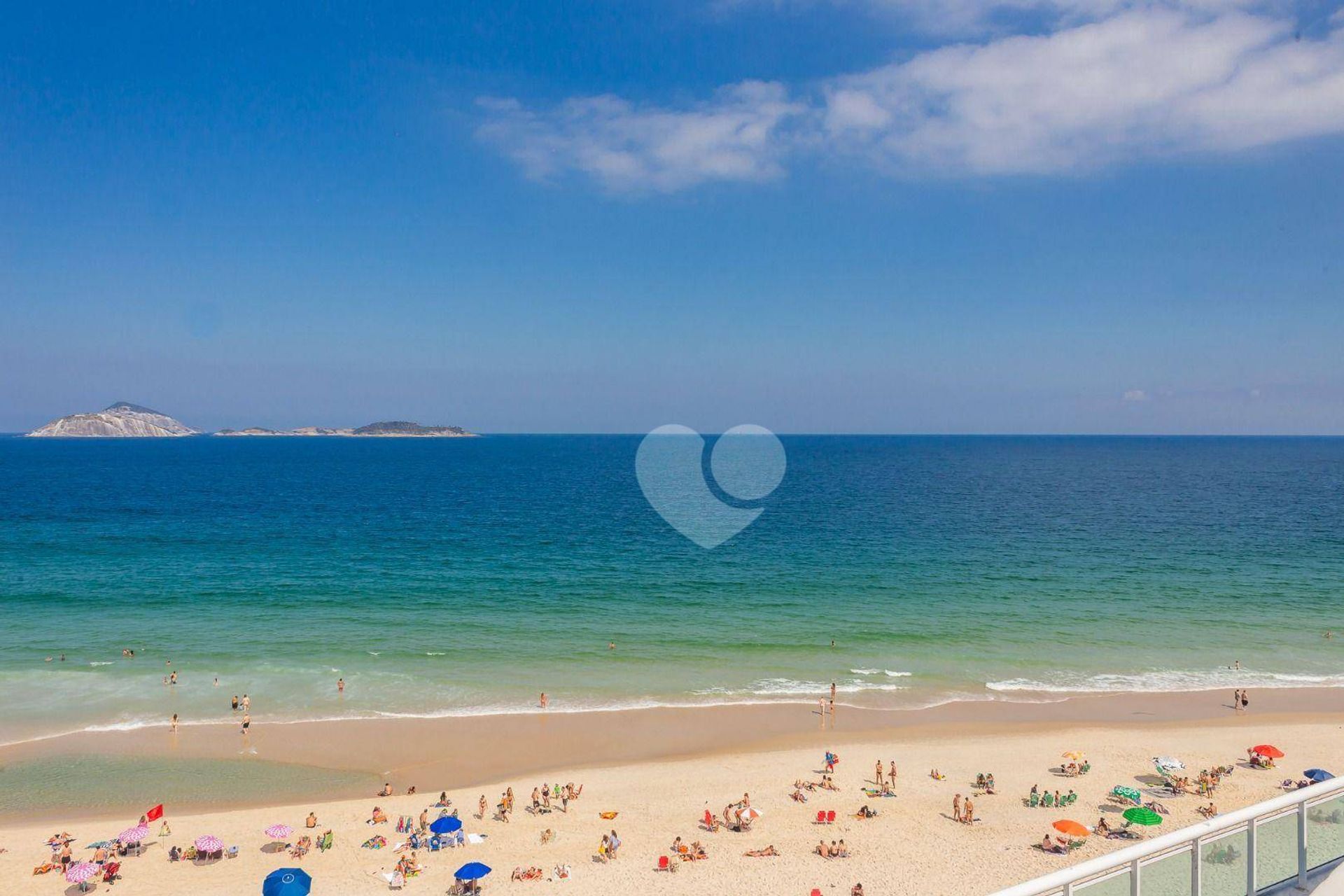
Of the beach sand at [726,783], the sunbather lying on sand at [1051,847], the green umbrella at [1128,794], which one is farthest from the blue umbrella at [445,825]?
the green umbrella at [1128,794]

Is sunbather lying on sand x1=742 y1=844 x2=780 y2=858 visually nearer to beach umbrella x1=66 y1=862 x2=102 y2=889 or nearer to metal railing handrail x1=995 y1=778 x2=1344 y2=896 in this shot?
metal railing handrail x1=995 y1=778 x2=1344 y2=896

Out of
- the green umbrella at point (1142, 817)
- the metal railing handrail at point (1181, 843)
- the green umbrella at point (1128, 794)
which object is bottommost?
the green umbrella at point (1128, 794)

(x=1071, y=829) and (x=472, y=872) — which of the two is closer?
(x=472, y=872)

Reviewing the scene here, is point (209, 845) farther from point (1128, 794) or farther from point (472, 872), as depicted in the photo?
point (1128, 794)

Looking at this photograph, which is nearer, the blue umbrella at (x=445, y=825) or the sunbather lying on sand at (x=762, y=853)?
the sunbather lying on sand at (x=762, y=853)

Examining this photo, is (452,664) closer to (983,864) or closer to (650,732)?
(650,732)

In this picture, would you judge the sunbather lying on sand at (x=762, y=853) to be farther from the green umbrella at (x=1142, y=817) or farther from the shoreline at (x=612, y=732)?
the green umbrella at (x=1142, y=817)

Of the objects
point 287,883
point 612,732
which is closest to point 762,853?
point 612,732
